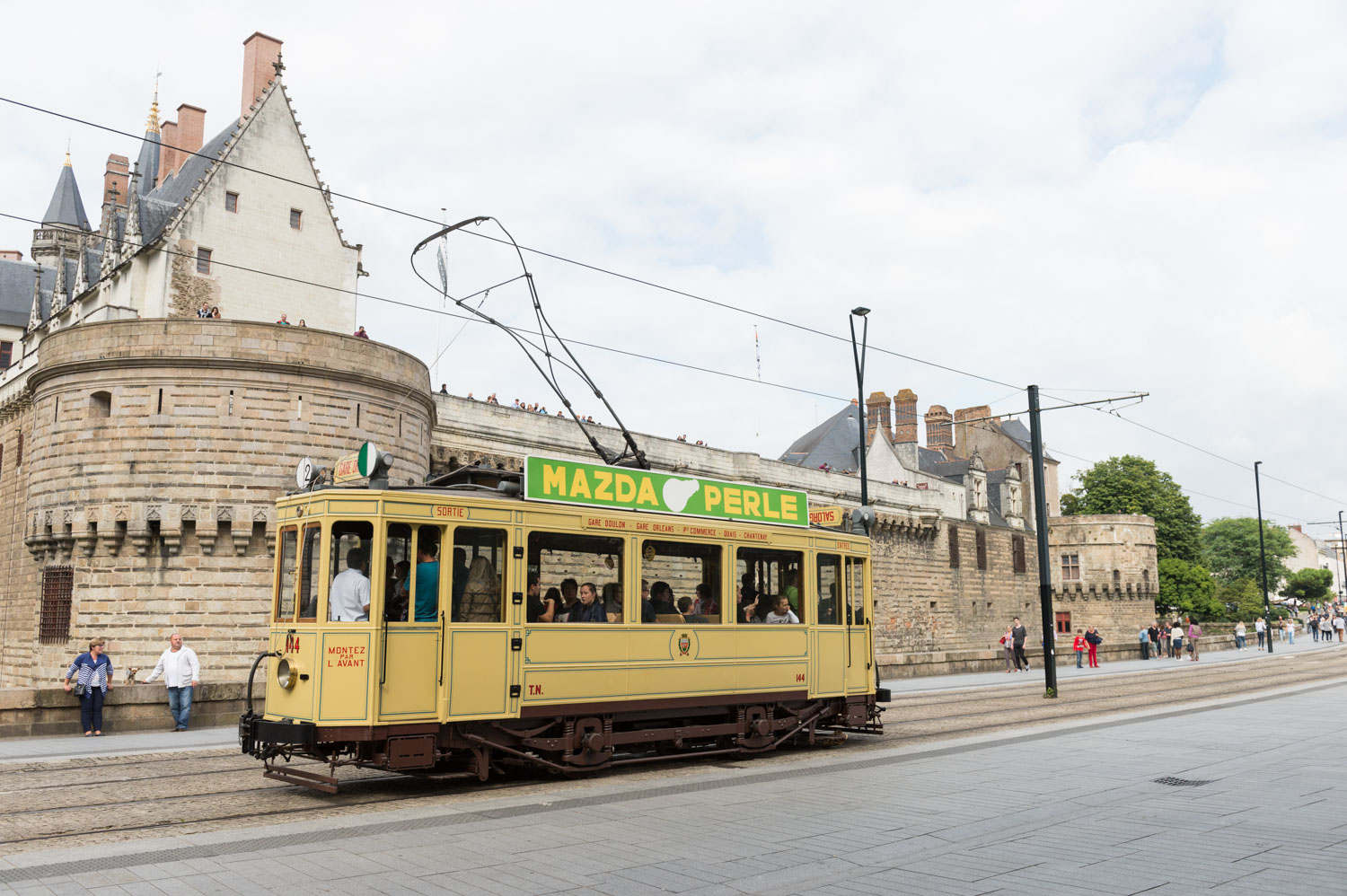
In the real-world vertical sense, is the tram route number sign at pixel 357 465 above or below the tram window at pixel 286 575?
above

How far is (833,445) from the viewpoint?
6166 centimetres

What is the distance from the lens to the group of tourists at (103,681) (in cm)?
1506

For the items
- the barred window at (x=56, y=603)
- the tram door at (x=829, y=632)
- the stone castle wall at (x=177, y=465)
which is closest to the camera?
the tram door at (x=829, y=632)

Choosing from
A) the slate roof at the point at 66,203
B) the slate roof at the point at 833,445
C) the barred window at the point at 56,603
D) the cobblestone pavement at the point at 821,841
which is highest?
the slate roof at the point at 66,203

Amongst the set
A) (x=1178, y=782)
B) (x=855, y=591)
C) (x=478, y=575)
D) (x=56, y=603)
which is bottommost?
(x=1178, y=782)

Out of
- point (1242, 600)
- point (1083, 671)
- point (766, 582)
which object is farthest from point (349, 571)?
point (1242, 600)

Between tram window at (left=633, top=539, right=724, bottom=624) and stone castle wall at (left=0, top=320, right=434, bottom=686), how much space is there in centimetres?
1017

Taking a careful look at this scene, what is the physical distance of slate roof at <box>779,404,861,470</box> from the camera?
6066 cm

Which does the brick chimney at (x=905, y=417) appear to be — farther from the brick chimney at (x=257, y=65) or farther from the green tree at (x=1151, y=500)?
the brick chimney at (x=257, y=65)

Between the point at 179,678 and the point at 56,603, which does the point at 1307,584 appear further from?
the point at 179,678

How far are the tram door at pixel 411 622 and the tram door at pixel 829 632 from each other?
5266mm

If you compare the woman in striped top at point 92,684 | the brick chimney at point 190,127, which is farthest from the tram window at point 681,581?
the brick chimney at point 190,127

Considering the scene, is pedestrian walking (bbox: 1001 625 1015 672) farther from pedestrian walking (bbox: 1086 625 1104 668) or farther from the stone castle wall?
the stone castle wall

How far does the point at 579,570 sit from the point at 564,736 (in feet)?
5.55
